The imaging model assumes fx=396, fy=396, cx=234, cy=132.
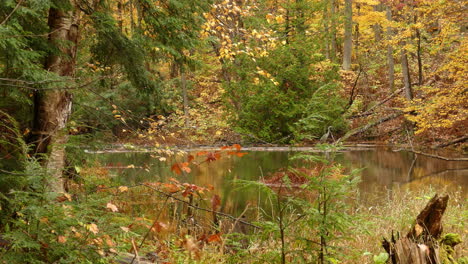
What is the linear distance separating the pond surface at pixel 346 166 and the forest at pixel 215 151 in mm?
96

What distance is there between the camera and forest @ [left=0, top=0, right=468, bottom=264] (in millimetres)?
2812

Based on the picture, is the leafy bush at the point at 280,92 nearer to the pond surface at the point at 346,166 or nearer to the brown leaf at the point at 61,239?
the pond surface at the point at 346,166

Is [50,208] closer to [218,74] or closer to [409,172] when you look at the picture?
[409,172]

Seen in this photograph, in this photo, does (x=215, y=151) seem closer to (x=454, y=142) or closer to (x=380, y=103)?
(x=454, y=142)

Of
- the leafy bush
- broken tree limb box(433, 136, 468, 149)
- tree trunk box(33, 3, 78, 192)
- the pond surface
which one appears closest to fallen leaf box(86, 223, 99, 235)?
tree trunk box(33, 3, 78, 192)

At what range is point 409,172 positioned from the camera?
11297 mm

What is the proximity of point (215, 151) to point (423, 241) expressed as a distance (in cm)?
202

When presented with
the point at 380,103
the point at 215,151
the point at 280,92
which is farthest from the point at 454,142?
the point at 215,151

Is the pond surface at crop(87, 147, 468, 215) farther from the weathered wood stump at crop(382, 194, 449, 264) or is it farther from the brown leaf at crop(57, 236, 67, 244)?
the brown leaf at crop(57, 236, 67, 244)

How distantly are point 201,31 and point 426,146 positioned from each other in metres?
11.9

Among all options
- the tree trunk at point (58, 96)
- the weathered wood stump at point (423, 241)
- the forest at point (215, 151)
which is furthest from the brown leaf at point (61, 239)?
the tree trunk at point (58, 96)

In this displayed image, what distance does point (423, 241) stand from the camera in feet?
11.4

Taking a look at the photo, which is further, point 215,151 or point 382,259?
point 215,151

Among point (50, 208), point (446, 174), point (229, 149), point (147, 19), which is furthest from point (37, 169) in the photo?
point (446, 174)
